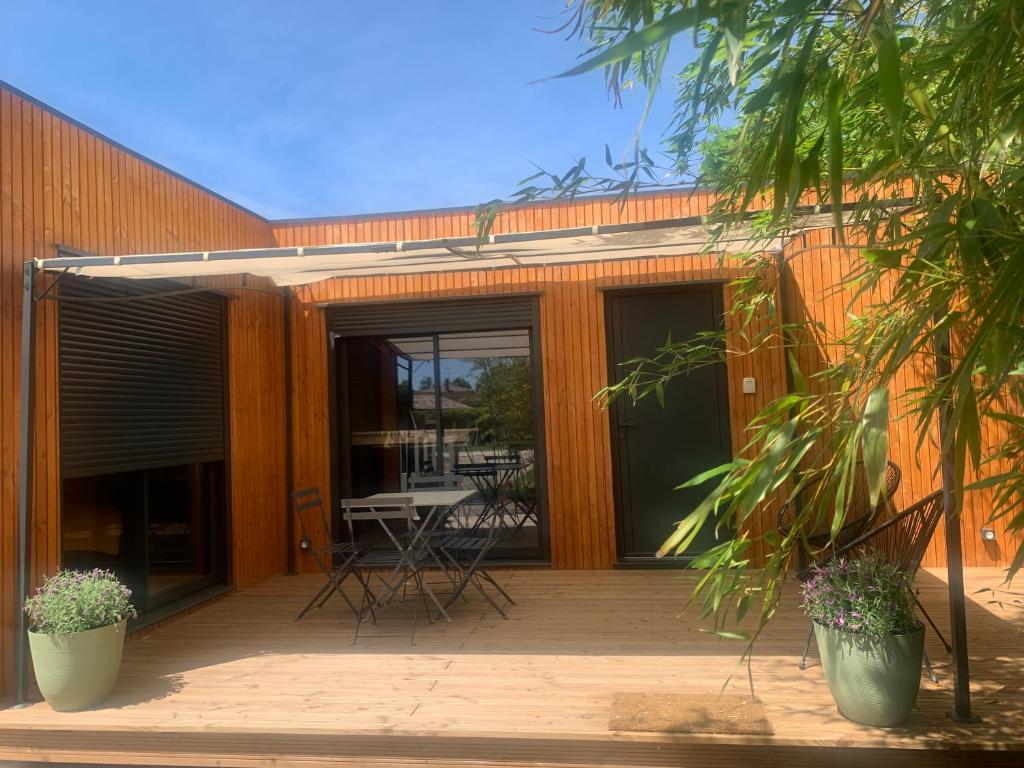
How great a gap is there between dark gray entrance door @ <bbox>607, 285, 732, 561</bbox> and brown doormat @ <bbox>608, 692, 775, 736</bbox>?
3018mm

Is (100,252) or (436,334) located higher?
(100,252)

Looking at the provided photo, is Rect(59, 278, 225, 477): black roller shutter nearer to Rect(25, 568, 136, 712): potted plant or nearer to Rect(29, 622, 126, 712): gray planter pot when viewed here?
Rect(25, 568, 136, 712): potted plant

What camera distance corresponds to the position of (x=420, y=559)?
4781 millimetres

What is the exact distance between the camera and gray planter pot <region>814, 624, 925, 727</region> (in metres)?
2.97

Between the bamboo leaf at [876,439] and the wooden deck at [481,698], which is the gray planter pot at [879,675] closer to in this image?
the wooden deck at [481,698]

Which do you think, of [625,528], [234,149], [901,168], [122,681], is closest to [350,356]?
[625,528]

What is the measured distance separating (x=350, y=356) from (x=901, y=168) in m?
5.52

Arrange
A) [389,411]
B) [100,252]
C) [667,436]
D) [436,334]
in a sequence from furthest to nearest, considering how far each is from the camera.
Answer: [389,411], [436,334], [667,436], [100,252]

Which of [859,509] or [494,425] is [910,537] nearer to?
[859,509]

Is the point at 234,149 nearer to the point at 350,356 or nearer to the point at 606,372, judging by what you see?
the point at 350,356

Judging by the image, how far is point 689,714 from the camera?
3248 mm

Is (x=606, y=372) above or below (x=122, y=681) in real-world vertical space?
above

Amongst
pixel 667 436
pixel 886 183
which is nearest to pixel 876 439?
pixel 886 183

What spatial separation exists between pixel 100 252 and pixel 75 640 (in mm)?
2438
